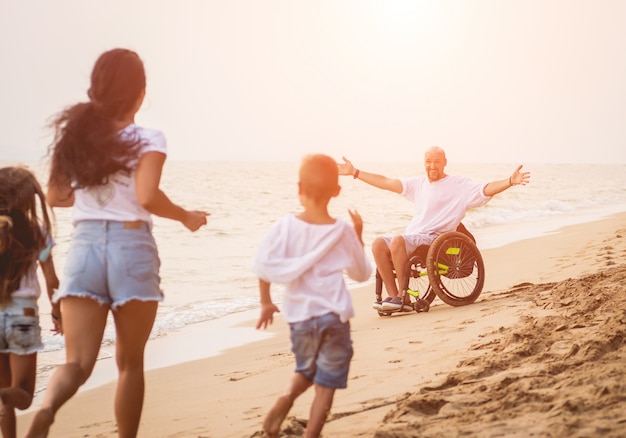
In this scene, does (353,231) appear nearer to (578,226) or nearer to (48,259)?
(48,259)

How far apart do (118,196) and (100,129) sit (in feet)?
0.94

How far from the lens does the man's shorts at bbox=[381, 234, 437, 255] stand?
26.3 ft

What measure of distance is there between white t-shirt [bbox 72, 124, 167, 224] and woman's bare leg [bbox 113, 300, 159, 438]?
1.24 feet

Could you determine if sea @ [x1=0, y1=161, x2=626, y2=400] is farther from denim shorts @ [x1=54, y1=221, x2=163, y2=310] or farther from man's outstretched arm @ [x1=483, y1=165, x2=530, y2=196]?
man's outstretched arm @ [x1=483, y1=165, x2=530, y2=196]

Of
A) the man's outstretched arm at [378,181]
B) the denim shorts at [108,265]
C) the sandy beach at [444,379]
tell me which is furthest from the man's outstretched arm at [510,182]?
the denim shorts at [108,265]

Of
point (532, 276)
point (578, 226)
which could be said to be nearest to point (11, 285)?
point (532, 276)

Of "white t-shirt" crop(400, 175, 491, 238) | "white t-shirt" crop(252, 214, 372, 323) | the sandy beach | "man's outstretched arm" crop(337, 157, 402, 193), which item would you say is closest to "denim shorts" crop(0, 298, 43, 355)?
the sandy beach

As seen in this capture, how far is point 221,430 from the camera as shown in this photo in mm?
4598

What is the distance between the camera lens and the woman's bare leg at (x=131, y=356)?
3.60 m

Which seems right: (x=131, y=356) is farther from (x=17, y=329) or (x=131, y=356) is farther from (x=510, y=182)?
(x=510, y=182)

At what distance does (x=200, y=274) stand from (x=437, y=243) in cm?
620

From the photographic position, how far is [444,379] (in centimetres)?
484

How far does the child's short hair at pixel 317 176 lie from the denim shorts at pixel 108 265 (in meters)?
0.73

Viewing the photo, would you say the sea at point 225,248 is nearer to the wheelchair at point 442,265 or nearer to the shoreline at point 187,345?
the shoreline at point 187,345
